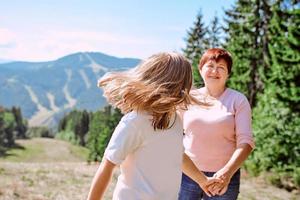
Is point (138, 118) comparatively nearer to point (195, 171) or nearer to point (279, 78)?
point (195, 171)

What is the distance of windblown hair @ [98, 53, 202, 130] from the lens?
243 centimetres

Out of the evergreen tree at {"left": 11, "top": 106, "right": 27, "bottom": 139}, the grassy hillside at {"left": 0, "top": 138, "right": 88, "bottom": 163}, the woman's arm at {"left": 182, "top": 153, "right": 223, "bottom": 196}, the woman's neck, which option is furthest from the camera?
the evergreen tree at {"left": 11, "top": 106, "right": 27, "bottom": 139}

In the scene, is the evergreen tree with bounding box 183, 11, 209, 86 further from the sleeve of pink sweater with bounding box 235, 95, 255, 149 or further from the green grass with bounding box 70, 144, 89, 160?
the green grass with bounding box 70, 144, 89, 160

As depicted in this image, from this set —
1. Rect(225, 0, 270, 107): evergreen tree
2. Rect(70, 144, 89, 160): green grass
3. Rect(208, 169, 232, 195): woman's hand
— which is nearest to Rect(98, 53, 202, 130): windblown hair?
Rect(208, 169, 232, 195): woman's hand

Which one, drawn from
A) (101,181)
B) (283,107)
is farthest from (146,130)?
(283,107)

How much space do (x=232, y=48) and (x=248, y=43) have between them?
4.04ft

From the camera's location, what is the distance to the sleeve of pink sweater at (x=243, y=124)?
3725mm

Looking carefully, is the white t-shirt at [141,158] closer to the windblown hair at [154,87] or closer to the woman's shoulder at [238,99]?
the windblown hair at [154,87]

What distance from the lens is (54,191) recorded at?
10.6m

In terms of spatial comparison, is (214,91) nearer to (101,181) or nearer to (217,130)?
(217,130)

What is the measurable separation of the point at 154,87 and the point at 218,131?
1.46 metres

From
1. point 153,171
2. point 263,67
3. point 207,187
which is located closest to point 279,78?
point 263,67

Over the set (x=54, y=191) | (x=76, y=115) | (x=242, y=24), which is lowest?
(x=76, y=115)

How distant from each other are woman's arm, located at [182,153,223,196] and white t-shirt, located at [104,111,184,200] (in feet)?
1.67
